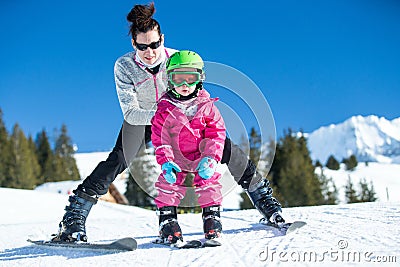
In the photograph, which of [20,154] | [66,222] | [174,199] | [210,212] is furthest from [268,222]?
[20,154]

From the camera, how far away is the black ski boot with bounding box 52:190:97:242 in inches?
130

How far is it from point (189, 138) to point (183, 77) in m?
0.50

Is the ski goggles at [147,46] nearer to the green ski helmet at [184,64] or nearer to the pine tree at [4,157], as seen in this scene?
the green ski helmet at [184,64]

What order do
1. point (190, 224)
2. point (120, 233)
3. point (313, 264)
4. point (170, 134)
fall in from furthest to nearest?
point (190, 224), point (120, 233), point (170, 134), point (313, 264)

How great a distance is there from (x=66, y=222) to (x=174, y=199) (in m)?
0.89

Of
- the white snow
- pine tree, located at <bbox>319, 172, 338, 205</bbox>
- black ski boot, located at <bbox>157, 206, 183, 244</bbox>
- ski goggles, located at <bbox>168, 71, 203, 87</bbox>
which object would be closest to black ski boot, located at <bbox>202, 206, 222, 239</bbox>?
black ski boot, located at <bbox>157, 206, 183, 244</bbox>

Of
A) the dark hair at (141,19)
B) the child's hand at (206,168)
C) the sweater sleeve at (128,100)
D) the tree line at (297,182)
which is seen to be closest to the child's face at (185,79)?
the sweater sleeve at (128,100)

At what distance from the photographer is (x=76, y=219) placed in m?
3.38

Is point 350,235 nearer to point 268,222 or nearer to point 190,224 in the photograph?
point 268,222

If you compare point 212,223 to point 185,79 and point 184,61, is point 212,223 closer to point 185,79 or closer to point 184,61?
point 185,79

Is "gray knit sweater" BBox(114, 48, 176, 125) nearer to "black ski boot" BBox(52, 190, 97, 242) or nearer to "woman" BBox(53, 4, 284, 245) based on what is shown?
"woman" BBox(53, 4, 284, 245)

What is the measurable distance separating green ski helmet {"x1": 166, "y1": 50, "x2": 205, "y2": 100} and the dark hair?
374 mm

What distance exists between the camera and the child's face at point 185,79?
3.45 meters

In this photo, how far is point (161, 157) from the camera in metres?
3.24
